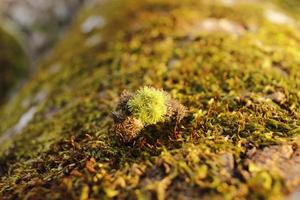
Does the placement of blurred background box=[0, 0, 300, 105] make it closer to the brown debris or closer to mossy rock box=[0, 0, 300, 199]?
mossy rock box=[0, 0, 300, 199]

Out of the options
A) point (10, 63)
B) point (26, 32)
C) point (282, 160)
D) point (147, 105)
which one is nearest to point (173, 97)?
point (147, 105)

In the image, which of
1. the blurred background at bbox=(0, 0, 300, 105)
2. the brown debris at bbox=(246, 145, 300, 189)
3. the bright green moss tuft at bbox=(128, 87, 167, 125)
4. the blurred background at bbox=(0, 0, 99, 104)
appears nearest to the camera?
the brown debris at bbox=(246, 145, 300, 189)

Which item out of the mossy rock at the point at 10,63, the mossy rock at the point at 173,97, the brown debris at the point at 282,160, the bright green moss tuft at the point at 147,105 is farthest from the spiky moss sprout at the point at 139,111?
the mossy rock at the point at 10,63

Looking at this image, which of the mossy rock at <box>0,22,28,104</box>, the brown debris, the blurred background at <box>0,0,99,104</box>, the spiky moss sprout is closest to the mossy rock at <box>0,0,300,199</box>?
the brown debris

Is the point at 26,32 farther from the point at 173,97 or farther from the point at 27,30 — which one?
the point at 173,97

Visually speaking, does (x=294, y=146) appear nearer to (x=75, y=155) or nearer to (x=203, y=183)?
(x=203, y=183)

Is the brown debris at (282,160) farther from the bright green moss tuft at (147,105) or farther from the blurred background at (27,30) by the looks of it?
the blurred background at (27,30)

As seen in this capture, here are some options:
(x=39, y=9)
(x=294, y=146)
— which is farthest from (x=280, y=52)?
(x=39, y=9)

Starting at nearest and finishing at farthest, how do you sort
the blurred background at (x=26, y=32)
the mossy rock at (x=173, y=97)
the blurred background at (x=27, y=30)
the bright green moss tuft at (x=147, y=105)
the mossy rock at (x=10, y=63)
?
the mossy rock at (x=173, y=97)
the bright green moss tuft at (x=147, y=105)
the mossy rock at (x=10, y=63)
the blurred background at (x=27, y=30)
the blurred background at (x=26, y=32)
